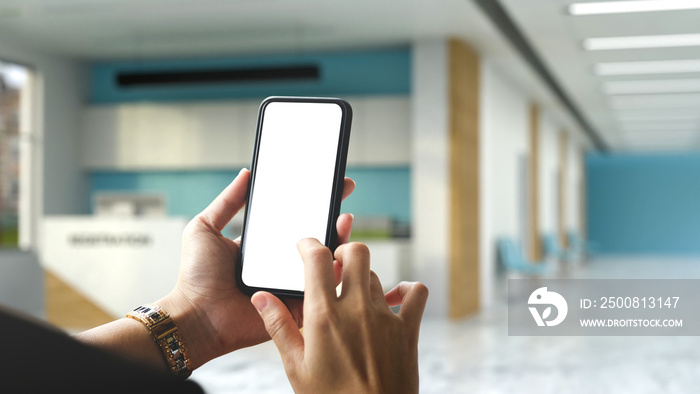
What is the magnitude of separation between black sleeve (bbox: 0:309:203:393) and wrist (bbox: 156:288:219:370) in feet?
2.26

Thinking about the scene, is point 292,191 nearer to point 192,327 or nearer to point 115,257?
point 192,327

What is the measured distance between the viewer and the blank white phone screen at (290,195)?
96 cm

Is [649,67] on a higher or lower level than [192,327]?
higher

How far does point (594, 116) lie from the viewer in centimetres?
1492

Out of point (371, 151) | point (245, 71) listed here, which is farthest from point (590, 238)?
point (245, 71)

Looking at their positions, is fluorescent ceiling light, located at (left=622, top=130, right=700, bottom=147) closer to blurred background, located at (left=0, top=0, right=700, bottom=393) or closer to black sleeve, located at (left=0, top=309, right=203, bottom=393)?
blurred background, located at (left=0, top=0, right=700, bottom=393)

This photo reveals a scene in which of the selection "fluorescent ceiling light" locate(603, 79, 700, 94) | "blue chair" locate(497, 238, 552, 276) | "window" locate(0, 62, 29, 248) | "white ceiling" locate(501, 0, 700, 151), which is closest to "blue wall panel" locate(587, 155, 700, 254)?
"white ceiling" locate(501, 0, 700, 151)

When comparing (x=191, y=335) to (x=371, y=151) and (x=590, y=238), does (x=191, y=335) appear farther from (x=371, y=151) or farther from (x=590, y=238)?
(x=590, y=238)

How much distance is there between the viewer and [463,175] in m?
8.66

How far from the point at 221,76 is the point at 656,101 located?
26.3 ft

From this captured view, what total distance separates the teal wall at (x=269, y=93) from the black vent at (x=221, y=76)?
1.09 feet

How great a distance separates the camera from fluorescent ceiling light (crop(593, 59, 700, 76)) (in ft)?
30.6

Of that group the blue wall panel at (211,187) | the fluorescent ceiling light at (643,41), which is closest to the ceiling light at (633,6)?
the fluorescent ceiling light at (643,41)

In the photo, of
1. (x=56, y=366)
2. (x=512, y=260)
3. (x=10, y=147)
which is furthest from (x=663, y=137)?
(x=56, y=366)
